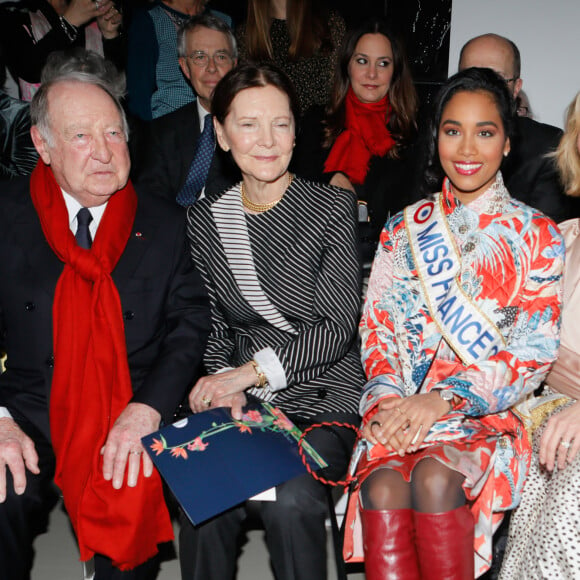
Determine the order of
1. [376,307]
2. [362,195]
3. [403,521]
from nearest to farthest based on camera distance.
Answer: [403,521], [376,307], [362,195]

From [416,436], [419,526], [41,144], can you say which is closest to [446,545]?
[419,526]

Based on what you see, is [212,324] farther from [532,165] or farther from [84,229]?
[532,165]

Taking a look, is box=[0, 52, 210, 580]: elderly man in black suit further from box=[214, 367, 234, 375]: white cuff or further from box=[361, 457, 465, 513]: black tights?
box=[361, 457, 465, 513]: black tights

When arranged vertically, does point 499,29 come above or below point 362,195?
above

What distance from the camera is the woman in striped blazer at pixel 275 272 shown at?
2488 mm

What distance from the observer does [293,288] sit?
8.43 ft

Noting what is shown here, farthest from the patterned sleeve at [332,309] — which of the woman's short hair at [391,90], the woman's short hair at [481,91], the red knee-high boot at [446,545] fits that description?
the woman's short hair at [391,90]

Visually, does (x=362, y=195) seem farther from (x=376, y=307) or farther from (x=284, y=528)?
(x=284, y=528)

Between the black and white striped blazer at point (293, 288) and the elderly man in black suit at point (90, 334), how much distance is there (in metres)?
0.12

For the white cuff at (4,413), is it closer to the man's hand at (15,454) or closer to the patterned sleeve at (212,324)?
the man's hand at (15,454)

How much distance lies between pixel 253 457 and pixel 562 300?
1.16 meters

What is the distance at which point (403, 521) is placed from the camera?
2055 mm

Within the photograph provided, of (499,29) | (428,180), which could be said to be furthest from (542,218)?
(499,29)

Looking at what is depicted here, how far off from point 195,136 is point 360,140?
872mm
